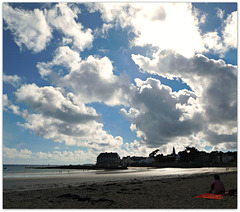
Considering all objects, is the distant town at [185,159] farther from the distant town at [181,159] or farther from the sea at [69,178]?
the sea at [69,178]

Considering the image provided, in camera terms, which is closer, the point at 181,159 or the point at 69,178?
the point at 69,178

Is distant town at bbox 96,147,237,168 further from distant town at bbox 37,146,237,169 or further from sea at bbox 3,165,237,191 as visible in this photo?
sea at bbox 3,165,237,191

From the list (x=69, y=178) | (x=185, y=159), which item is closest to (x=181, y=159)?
(x=185, y=159)

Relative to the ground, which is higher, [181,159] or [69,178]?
[69,178]

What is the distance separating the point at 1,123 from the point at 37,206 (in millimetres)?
5101

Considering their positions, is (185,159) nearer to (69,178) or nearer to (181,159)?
(181,159)

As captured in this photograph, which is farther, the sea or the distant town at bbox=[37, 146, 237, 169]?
the distant town at bbox=[37, 146, 237, 169]

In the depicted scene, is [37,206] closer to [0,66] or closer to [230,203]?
[0,66]

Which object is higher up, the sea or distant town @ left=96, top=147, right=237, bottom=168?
the sea

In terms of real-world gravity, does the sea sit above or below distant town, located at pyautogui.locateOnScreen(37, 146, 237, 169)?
above

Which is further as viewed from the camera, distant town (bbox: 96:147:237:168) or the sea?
distant town (bbox: 96:147:237:168)

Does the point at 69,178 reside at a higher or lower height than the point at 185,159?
higher

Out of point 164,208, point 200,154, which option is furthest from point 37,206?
point 200,154

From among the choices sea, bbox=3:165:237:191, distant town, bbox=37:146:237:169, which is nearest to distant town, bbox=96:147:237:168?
distant town, bbox=37:146:237:169
